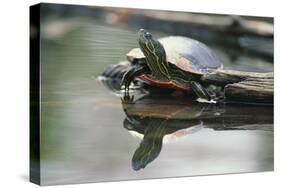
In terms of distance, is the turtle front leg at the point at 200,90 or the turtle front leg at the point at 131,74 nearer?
the turtle front leg at the point at 131,74

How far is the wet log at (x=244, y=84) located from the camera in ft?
21.6

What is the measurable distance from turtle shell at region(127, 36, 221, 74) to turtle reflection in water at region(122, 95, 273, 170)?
14.4 inches

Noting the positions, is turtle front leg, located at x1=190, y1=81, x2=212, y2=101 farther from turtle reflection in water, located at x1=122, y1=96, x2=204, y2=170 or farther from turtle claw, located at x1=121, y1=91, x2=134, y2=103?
turtle claw, located at x1=121, y1=91, x2=134, y2=103

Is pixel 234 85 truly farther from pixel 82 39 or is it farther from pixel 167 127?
pixel 82 39

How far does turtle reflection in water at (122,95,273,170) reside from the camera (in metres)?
6.17

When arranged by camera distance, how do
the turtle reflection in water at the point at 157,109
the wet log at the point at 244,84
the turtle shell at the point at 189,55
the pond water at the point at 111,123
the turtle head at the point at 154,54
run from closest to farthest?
1. the pond water at the point at 111,123
2. the turtle reflection in water at the point at 157,109
3. the turtle head at the point at 154,54
4. the turtle shell at the point at 189,55
5. the wet log at the point at 244,84

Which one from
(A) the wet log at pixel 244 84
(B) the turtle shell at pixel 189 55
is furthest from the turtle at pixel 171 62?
(A) the wet log at pixel 244 84

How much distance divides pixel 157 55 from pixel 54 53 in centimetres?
110

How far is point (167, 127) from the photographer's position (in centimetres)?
630

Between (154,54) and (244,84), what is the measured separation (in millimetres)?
1081

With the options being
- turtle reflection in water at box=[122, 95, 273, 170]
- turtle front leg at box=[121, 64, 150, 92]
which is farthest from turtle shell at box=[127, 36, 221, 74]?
turtle reflection in water at box=[122, 95, 273, 170]

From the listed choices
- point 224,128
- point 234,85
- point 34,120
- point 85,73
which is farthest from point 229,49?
point 34,120

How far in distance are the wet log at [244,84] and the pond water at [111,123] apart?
4.0 inches

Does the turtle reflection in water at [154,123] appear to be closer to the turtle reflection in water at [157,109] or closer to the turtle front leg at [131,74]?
the turtle reflection in water at [157,109]
